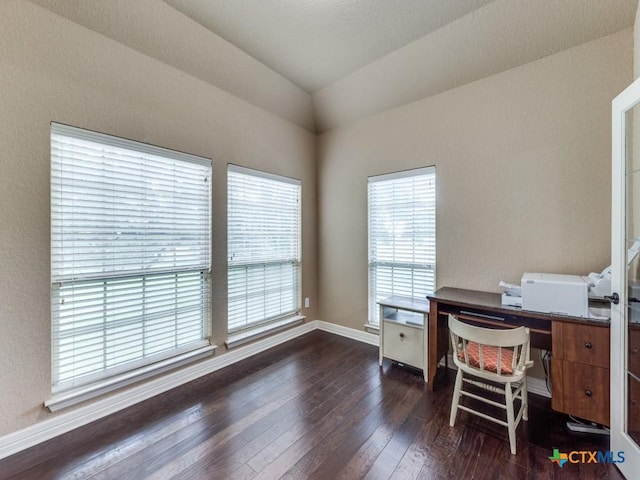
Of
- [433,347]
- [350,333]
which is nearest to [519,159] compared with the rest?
[433,347]

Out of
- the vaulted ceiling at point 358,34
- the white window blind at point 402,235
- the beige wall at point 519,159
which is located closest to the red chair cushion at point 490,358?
the beige wall at point 519,159

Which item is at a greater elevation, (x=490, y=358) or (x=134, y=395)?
(x=490, y=358)

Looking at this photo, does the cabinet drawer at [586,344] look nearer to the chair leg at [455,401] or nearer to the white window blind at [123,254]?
the chair leg at [455,401]

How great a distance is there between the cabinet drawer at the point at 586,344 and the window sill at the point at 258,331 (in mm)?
2624

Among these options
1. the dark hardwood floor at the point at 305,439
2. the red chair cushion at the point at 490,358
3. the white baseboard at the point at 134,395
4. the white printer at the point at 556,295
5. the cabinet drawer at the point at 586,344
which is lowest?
the dark hardwood floor at the point at 305,439

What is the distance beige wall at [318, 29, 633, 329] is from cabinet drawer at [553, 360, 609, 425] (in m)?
0.81

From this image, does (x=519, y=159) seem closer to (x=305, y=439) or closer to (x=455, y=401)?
(x=455, y=401)

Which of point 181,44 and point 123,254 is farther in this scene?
point 181,44

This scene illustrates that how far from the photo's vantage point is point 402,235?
10.1 ft

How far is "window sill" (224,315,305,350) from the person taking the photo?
2.83 metres

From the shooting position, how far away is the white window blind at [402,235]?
9.46 feet

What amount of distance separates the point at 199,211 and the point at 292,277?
4.93 feet

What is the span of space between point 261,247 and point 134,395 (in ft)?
5.73

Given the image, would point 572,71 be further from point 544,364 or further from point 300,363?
point 300,363
